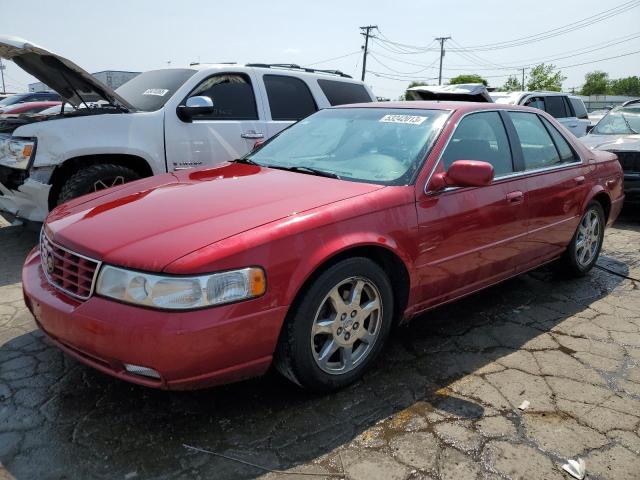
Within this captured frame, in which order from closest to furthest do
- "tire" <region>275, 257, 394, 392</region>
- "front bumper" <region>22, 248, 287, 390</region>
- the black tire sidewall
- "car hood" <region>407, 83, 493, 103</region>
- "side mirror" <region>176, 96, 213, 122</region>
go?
"front bumper" <region>22, 248, 287, 390</region> < "tire" <region>275, 257, 394, 392</region> < the black tire sidewall < "side mirror" <region>176, 96, 213, 122</region> < "car hood" <region>407, 83, 493, 103</region>

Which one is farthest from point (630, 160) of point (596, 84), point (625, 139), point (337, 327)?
point (596, 84)

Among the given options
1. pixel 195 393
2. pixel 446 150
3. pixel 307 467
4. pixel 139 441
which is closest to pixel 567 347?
pixel 446 150

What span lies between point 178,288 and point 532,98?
1029cm

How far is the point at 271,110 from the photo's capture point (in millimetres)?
5863

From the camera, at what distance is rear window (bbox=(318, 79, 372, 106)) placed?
6.46 m

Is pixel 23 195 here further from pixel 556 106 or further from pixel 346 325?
pixel 556 106

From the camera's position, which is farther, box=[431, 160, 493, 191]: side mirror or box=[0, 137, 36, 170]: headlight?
box=[0, 137, 36, 170]: headlight

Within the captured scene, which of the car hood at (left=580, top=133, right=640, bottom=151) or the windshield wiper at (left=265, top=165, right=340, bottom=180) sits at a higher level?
the windshield wiper at (left=265, top=165, right=340, bottom=180)

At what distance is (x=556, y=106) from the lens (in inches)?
464

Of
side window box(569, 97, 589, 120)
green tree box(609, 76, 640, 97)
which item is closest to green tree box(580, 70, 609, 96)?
green tree box(609, 76, 640, 97)

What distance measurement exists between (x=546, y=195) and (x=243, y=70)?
11.2ft

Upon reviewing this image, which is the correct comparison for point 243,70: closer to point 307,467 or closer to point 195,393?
point 195,393

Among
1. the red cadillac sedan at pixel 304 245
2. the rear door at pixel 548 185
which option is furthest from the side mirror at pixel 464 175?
the rear door at pixel 548 185

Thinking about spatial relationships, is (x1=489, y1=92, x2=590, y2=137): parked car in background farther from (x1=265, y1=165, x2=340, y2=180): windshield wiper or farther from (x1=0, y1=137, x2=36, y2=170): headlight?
(x1=0, y1=137, x2=36, y2=170): headlight
